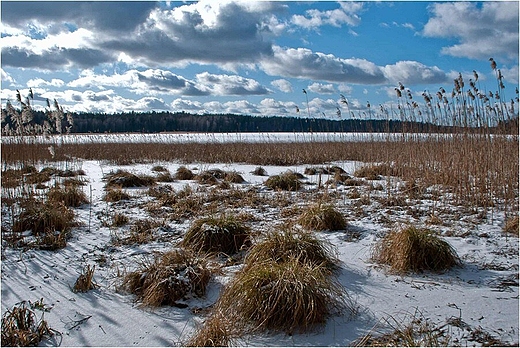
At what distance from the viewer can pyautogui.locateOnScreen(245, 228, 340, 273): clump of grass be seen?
358 cm

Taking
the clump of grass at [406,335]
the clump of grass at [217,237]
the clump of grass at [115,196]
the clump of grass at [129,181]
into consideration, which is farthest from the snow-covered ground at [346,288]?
the clump of grass at [129,181]

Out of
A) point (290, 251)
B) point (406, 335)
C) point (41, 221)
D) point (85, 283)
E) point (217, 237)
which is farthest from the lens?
point (41, 221)

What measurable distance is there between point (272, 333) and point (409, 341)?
0.91 m

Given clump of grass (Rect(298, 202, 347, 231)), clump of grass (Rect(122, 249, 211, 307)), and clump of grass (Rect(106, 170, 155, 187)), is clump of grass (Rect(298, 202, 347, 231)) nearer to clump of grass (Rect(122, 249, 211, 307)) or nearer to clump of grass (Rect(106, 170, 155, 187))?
clump of grass (Rect(122, 249, 211, 307))

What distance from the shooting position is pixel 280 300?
277cm

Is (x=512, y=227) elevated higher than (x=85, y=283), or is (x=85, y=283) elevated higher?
(x=512, y=227)

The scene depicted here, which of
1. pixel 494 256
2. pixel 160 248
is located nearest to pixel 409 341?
pixel 494 256

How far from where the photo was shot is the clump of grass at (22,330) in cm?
261

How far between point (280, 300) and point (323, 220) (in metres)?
2.34

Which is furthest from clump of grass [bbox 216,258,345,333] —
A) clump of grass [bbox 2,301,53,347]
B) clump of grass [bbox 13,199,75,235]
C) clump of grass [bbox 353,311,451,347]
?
clump of grass [bbox 13,199,75,235]

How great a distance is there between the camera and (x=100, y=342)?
2.63 metres

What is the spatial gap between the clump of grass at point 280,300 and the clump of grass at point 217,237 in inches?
50.1

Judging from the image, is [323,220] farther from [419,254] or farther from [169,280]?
[169,280]

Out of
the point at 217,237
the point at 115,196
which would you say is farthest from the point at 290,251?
the point at 115,196
